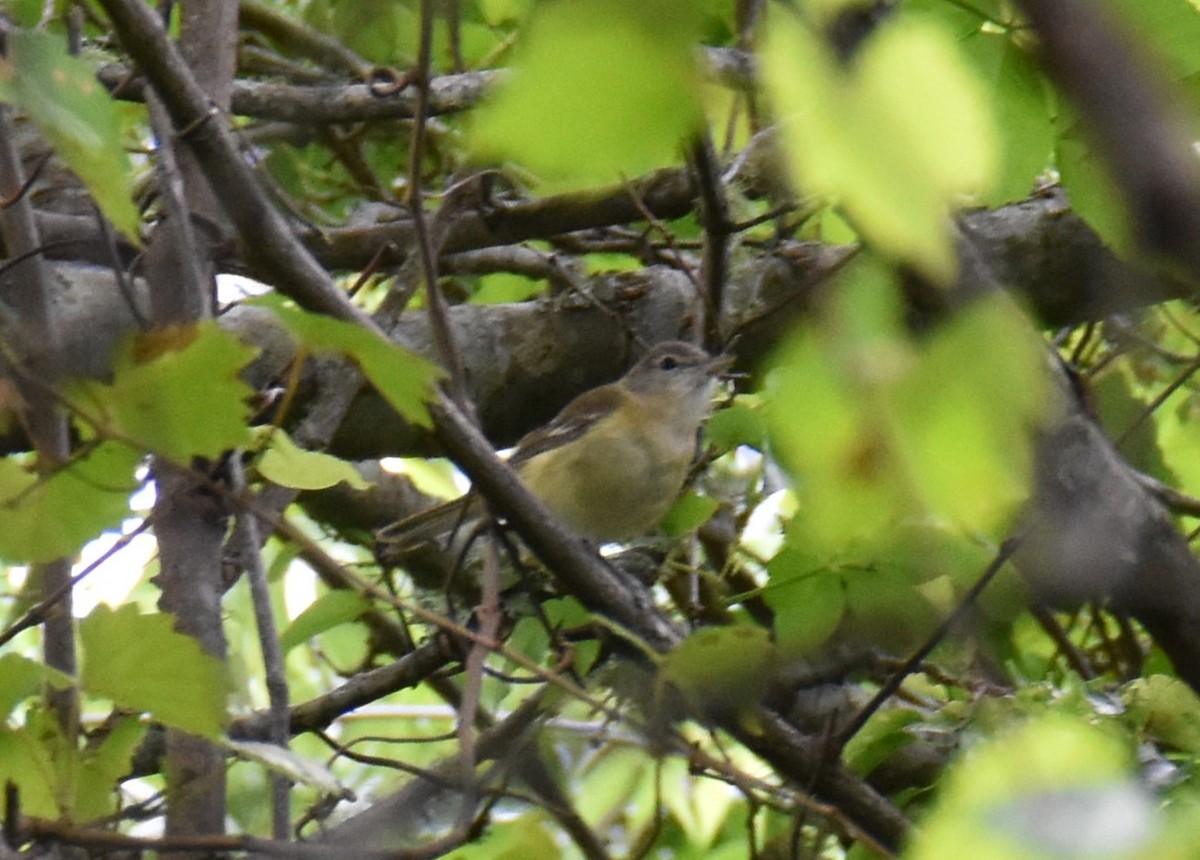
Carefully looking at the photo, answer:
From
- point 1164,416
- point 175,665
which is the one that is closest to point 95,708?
point 175,665

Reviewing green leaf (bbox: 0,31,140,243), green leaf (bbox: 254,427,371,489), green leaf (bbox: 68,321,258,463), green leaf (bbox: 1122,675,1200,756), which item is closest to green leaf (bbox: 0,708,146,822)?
green leaf (bbox: 254,427,371,489)

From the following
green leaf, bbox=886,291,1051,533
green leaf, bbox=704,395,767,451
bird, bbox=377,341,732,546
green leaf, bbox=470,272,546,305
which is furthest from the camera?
bird, bbox=377,341,732,546

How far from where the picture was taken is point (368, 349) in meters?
1.25

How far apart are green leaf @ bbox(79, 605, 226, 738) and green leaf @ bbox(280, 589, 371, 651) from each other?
584 mm

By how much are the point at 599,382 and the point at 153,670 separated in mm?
2349

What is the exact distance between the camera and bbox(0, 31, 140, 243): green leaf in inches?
40.5

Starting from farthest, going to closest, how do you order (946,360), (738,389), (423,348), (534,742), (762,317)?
(738,389) < (423,348) < (762,317) < (534,742) < (946,360)

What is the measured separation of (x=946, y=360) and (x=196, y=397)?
0.77 m

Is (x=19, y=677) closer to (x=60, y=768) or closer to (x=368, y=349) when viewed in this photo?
(x=60, y=768)

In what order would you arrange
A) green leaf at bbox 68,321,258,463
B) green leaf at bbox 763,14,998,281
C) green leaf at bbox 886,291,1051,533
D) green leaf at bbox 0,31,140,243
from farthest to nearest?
green leaf at bbox 68,321,258,463
green leaf at bbox 0,31,140,243
green leaf at bbox 886,291,1051,533
green leaf at bbox 763,14,998,281

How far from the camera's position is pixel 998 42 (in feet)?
5.12

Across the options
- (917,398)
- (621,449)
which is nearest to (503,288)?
(621,449)

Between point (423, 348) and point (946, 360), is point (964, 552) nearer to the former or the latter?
point (946, 360)

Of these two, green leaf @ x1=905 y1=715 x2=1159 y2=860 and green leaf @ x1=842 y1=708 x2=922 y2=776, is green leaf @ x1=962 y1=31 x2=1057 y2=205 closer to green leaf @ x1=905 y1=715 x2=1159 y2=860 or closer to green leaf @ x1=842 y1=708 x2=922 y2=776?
green leaf @ x1=905 y1=715 x2=1159 y2=860
